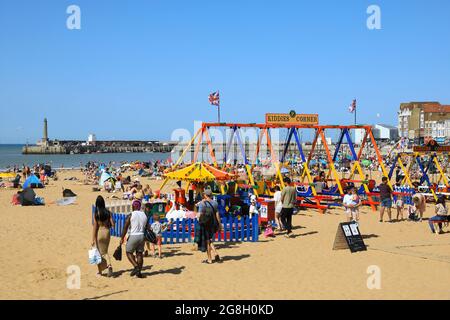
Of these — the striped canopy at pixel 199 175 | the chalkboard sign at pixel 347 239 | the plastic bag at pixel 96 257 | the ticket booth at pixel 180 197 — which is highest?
the striped canopy at pixel 199 175

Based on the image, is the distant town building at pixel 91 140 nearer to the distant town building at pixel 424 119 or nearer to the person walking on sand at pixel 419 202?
the distant town building at pixel 424 119

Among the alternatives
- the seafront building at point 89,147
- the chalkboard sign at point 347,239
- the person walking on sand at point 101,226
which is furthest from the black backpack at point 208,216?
the seafront building at point 89,147

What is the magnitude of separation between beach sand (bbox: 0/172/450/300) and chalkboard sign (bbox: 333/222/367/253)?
308 mm

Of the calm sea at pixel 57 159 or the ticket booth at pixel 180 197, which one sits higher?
the ticket booth at pixel 180 197

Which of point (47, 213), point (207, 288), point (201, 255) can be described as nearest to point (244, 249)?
point (201, 255)

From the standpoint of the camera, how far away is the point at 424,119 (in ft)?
422

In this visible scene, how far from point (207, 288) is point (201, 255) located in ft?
8.98

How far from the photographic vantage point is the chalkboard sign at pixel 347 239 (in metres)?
11.4

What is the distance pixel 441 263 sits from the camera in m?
9.85

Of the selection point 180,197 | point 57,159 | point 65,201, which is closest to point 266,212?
point 180,197

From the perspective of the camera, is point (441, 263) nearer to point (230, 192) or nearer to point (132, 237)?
point (132, 237)

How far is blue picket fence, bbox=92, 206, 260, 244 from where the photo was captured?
12.3 m

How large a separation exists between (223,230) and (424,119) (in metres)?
129

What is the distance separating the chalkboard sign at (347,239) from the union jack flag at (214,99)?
18.5 metres
